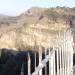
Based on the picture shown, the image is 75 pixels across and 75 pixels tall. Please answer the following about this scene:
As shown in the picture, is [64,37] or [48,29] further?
[48,29]

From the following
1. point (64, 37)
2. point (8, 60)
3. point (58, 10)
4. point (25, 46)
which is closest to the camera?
point (64, 37)

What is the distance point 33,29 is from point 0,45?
3859 millimetres

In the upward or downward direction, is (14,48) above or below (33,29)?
below

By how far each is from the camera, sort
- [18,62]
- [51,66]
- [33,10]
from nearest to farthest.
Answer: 1. [51,66]
2. [18,62]
3. [33,10]

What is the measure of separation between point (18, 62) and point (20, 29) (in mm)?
9007

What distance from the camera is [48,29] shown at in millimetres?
30734

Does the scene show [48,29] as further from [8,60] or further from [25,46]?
[8,60]

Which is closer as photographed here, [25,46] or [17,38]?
[25,46]

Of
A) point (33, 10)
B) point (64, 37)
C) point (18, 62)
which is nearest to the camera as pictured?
point (64, 37)

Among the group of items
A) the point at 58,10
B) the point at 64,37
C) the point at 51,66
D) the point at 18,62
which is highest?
the point at 58,10

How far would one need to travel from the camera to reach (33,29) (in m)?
31.2

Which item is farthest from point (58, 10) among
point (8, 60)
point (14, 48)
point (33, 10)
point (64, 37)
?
point (64, 37)

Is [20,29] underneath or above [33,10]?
underneath

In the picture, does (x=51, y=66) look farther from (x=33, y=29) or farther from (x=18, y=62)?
(x=33, y=29)
